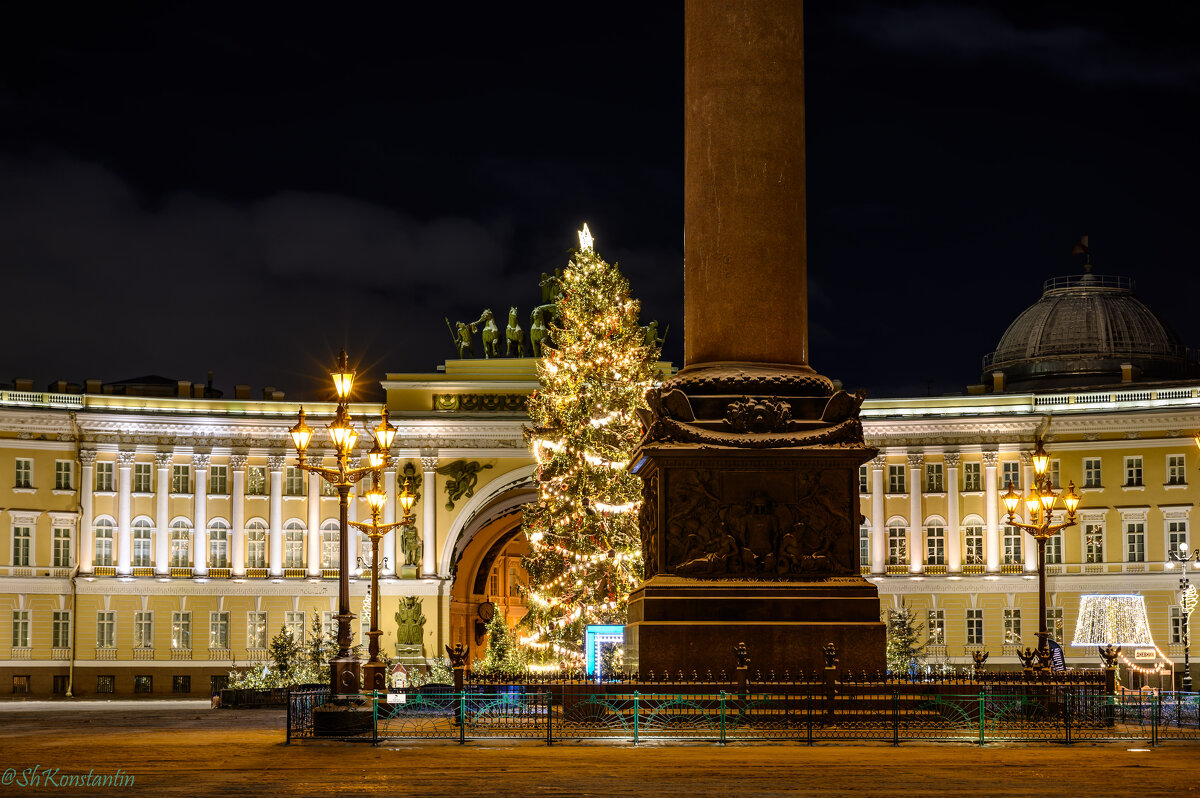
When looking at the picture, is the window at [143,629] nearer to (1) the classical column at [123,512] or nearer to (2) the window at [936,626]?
(1) the classical column at [123,512]

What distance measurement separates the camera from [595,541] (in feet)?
144

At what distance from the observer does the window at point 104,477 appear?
3039 inches

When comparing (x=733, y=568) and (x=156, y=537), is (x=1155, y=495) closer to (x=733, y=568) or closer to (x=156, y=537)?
(x=156, y=537)

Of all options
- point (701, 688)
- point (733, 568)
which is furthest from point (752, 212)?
point (701, 688)

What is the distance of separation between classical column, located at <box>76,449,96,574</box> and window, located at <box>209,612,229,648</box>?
238 inches

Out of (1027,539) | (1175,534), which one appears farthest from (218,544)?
(1175,534)

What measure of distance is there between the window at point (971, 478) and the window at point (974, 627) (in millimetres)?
5723

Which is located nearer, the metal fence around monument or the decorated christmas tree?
the metal fence around monument

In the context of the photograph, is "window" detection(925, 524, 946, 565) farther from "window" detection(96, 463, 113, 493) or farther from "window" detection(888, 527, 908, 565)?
"window" detection(96, 463, 113, 493)

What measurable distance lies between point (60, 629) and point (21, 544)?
165 inches

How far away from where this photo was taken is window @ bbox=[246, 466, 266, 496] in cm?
7912

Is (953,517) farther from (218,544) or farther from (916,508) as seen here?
(218,544)

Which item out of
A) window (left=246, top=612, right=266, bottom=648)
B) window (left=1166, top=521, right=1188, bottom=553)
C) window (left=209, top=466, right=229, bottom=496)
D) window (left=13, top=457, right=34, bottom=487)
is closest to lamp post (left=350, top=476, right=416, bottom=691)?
window (left=246, top=612, right=266, bottom=648)

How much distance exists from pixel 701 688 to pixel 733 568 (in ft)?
5.79
